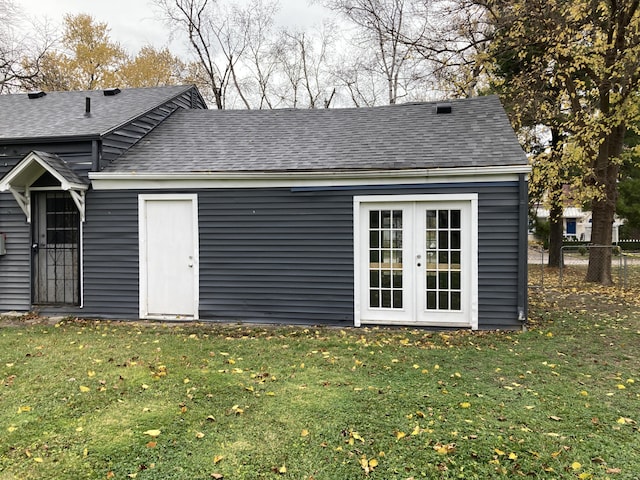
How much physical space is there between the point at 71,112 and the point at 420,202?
7.32 metres

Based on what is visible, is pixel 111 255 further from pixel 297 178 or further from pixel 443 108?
pixel 443 108

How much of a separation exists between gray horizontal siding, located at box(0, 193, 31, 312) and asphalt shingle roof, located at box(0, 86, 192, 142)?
1278mm

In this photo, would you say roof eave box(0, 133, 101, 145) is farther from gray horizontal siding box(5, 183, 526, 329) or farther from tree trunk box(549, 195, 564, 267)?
tree trunk box(549, 195, 564, 267)

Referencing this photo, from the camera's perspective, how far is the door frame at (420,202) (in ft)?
22.1

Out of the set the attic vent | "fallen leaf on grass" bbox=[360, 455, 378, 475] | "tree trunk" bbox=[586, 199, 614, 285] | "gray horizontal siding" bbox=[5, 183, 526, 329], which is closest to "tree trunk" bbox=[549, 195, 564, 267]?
"tree trunk" bbox=[586, 199, 614, 285]

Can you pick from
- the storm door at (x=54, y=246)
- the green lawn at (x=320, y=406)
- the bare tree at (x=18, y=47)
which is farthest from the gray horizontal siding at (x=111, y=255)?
the bare tree at (x=18, y=47)

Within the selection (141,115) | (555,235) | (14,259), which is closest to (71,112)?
(141,115)

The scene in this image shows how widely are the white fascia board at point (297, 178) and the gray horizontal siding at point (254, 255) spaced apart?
129mm

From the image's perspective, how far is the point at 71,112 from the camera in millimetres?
9211

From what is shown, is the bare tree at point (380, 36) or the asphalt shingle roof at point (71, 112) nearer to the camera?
the asphalt shingle roof at point (71, 112)

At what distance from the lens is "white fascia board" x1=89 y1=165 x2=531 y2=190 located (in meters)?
6.61

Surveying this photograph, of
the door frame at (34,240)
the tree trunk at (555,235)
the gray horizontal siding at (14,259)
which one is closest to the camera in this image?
the door frame at (34,240)

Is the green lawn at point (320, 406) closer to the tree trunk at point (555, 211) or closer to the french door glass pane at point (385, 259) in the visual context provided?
the french door glass pane at point (385, 259)

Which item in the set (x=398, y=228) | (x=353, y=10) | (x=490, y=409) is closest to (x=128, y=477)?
(x=490, y=409)
